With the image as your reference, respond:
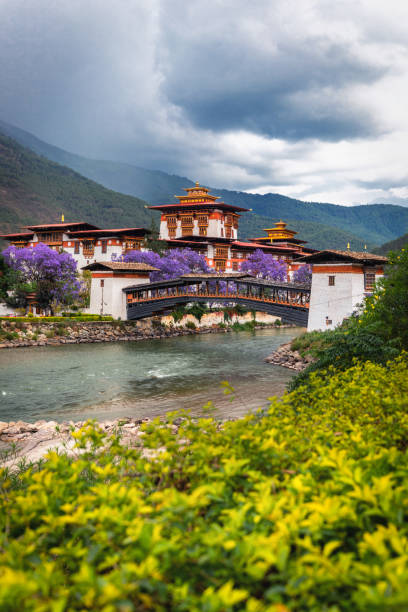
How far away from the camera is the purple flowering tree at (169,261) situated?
51.1m

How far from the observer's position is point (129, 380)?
21.6 metres

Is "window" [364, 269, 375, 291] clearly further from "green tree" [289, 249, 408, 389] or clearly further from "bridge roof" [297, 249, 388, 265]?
"green tree" [289, 249, 408, 389]

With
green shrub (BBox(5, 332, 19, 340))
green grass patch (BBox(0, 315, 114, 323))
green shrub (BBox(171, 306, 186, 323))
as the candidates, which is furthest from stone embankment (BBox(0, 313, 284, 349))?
green shrub (BBox(171, 306, 186, 323))

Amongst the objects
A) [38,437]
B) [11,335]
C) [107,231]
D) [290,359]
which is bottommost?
[290,359]

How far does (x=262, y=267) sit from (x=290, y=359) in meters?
38.8

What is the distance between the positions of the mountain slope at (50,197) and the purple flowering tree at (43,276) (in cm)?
5236

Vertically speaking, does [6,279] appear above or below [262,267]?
below

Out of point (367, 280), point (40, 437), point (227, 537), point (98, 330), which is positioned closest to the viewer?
point (227, 537)

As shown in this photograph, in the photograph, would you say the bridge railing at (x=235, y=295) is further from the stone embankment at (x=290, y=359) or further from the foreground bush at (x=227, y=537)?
the foreground bush at (x=227, y=537)

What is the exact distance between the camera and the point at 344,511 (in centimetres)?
228

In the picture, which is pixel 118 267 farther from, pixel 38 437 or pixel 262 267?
pixel 38 437

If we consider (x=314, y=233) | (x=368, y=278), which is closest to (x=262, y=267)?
(x=368, y=278)

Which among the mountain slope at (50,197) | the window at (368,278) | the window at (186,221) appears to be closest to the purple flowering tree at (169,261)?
the window at (186,221)

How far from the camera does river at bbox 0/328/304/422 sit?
1598 cm
